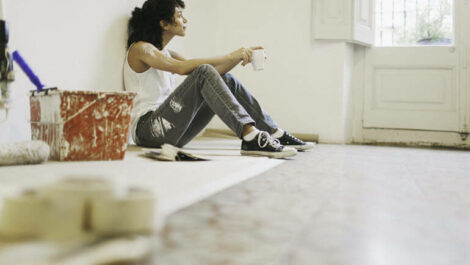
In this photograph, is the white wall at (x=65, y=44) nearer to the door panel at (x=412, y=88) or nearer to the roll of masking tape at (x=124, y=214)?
the roll of masking tape at (x=124, y=214)

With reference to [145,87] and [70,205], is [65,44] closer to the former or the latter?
[145,87]

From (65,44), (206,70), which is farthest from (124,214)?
(65,44)

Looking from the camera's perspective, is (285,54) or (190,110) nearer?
(190,110)

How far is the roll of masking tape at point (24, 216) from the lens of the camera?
0.76 m

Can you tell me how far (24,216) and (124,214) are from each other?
16cm

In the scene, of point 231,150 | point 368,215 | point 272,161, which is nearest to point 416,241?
point 368,215

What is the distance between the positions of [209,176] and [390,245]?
83 cm

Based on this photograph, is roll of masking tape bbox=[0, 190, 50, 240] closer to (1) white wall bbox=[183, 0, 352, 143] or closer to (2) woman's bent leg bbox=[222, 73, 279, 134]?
(2) woman's bent leg bbox=[222, 73, 279, 134]

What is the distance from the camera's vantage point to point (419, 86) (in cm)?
393

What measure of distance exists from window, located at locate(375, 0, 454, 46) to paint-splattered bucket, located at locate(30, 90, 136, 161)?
2.75m

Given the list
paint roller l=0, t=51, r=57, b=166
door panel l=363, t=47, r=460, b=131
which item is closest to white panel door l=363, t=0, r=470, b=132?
Answer: door panel l=363, t=47, r=460, b=131

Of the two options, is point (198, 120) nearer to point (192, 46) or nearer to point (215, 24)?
point (192, 46)

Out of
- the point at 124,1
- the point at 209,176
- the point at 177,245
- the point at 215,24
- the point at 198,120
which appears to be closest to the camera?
the point at 177,245

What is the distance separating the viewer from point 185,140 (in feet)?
8.93
